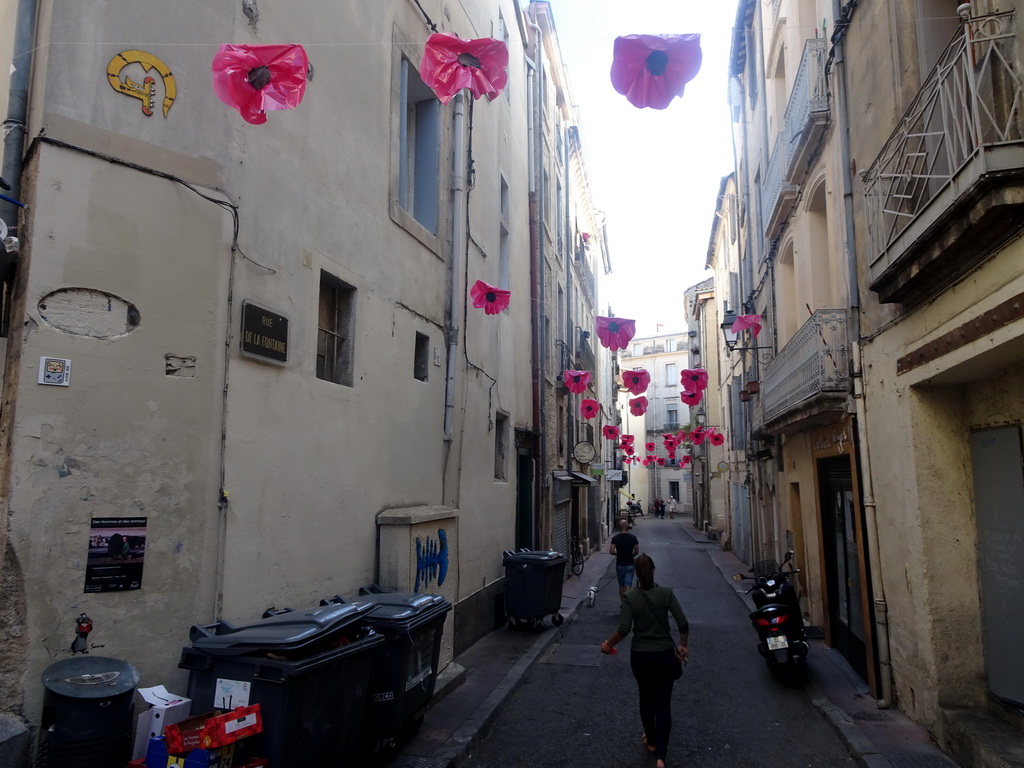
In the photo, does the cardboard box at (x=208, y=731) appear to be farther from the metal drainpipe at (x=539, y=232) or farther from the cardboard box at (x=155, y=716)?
the metal drainpipe at (x=539, y=232)

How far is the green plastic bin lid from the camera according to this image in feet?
15.3

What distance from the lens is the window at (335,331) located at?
7.28 meters

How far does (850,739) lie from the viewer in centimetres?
630

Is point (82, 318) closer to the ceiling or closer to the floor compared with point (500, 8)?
closer to the floor

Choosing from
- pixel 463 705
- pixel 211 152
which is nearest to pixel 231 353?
pixel 211 152

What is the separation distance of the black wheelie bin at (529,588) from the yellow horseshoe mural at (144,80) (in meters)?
8.24

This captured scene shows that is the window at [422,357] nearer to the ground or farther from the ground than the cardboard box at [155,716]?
farther from the ground

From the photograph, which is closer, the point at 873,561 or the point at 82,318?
the point at 82,318

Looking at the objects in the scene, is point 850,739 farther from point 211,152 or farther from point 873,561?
point 211,152

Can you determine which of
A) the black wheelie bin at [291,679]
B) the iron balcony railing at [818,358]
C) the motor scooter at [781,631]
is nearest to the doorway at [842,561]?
the motor scooter at [781,631]

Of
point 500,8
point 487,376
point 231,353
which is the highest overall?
point 500,8

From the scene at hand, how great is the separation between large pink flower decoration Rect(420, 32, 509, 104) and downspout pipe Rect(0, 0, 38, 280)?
10.1 ft

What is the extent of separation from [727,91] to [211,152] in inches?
645

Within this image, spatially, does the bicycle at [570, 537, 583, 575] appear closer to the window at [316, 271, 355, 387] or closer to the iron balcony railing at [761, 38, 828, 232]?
the iron balcony railing at [761, 38, 828, 232]
